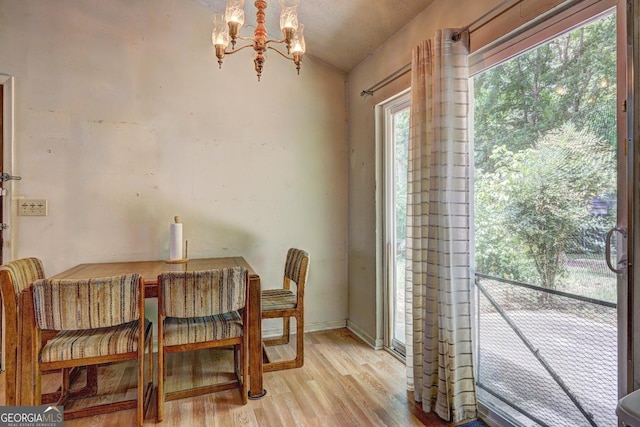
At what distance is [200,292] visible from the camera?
1.97 m

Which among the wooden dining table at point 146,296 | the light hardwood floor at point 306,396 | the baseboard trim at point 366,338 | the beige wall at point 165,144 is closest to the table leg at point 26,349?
the wooden dining table at point 146,296

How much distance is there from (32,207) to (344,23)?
2793mm

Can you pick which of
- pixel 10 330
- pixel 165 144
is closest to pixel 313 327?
pixel 165 144

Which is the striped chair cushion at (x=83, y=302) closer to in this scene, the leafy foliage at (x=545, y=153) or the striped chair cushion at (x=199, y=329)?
the striped chair cushion at (x=199, y=329)

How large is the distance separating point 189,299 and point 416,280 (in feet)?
4.45

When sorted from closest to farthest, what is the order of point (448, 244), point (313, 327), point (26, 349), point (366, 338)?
point (26, 349)
point (448, 244)
point (366, 338)
point (313, 327)

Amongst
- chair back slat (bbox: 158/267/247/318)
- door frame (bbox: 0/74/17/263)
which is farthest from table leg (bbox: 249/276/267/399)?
door frame (bbox: 0/74/17/263)

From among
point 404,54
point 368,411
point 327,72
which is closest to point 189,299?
point 368,411

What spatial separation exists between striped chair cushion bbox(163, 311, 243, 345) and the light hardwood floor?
0.43m

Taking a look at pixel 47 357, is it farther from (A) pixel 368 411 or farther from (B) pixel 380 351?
(B) pixel 380 351

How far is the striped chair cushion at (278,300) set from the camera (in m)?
2.55

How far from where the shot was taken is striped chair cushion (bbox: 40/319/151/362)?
1783 mm

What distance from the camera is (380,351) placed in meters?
2.87

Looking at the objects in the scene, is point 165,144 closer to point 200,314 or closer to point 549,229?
point 200,314
